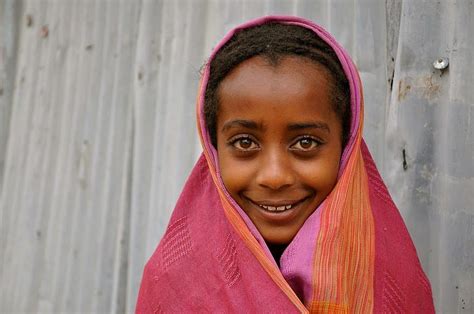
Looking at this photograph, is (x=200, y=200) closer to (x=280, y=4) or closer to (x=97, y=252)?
(x=280, y=4)

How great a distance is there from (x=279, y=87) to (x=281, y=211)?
31cm

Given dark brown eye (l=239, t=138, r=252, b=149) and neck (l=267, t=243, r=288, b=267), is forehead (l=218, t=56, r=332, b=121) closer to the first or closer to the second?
dark brown eye (l=239, t=138, r=252, b=149)

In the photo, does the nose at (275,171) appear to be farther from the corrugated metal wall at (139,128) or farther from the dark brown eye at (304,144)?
the corrugated metal wall at (139,128)

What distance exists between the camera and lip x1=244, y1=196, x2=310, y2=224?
1.76m

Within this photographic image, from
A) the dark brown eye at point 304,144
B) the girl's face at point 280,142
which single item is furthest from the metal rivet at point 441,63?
the dark brown eye at point 304,144

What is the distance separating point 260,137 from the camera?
5.75 ft

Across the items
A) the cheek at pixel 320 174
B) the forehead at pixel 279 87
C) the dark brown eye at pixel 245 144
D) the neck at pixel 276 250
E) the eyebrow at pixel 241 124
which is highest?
the forehead at pixel 279 87

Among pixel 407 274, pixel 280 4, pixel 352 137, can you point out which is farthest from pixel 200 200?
pixel 280 4

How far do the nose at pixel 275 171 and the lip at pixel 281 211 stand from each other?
53mm

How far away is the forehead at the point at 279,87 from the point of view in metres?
1.72

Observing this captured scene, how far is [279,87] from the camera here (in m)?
1.73

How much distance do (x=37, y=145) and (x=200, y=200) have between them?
1864 mm

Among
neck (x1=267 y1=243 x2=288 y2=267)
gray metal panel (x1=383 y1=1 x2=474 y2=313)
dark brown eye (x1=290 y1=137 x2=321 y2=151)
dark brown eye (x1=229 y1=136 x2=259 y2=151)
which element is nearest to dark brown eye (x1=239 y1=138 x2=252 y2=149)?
dark brown eye (x1=229 y1=136 x2=259 y2=151)

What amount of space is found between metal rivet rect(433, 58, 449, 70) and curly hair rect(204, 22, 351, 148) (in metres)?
0.57
